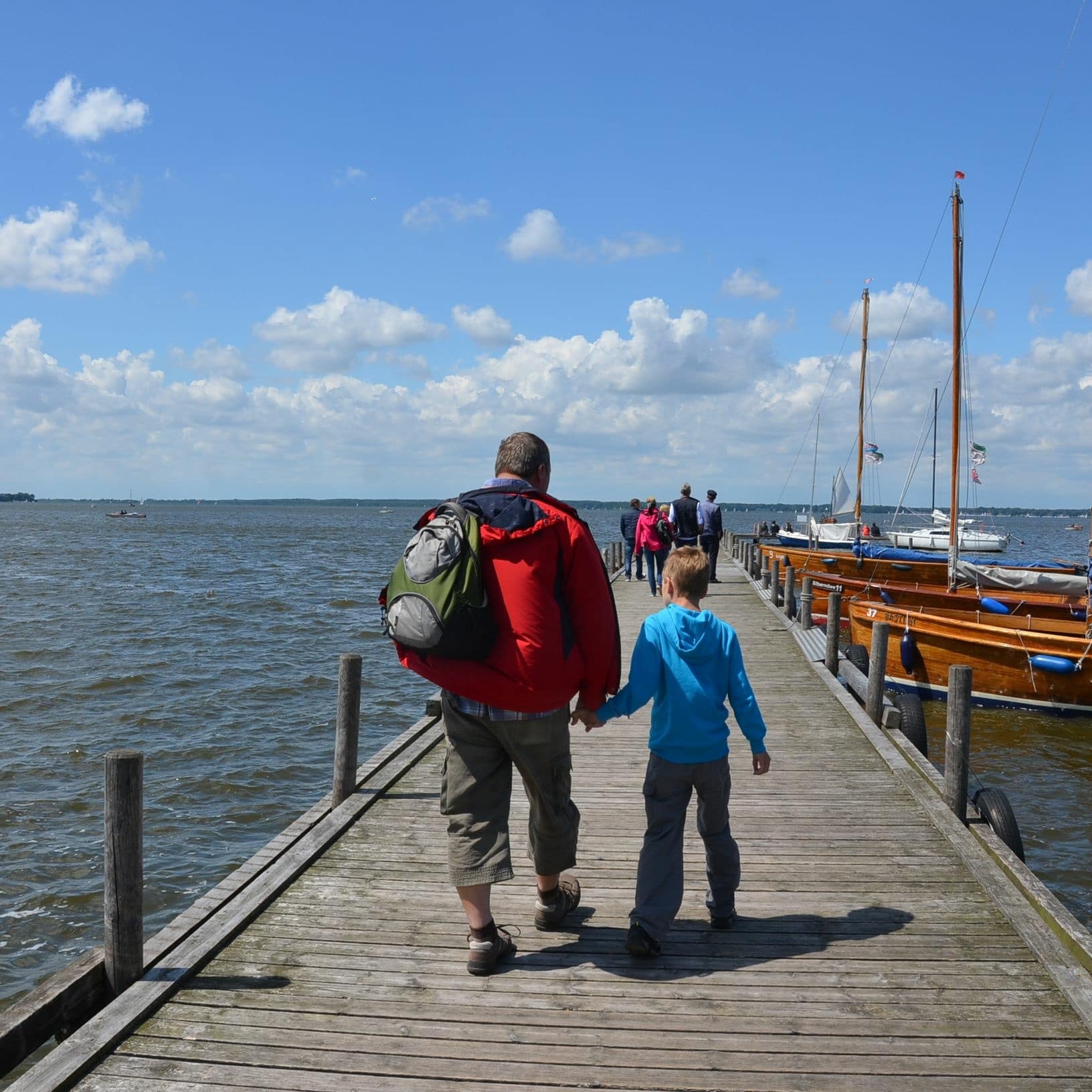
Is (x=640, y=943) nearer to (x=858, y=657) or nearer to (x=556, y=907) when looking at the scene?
(x=556, y=907)

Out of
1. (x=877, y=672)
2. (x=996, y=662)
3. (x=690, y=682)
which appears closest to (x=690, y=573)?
(x=690, y=682)

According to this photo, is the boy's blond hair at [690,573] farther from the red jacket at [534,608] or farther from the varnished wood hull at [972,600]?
A: the varnished wood hull at [972,600]

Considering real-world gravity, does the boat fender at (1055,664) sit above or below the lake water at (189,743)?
above

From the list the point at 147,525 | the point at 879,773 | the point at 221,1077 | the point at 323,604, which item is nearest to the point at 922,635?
the point at 879,773

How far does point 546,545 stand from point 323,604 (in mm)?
27461

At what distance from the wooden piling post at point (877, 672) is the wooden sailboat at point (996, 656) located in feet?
16.0

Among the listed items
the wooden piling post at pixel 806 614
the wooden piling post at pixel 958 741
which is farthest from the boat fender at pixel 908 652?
the wooden piling post at pixel 958 741

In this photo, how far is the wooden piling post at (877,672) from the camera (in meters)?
8.48

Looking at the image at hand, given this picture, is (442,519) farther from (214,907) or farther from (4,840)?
(4,840)

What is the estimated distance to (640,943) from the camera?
3.86 metres

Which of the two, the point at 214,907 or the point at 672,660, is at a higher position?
the point at 672,660

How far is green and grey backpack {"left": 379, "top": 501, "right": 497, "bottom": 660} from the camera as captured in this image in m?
3.38

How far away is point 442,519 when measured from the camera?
11.6ft

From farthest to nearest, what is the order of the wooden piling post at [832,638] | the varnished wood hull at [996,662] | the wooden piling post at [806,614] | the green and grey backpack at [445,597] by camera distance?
the wooden piling post at [806,614], the varnished wood hull at [996,662], the wooden piling post at [832,638], the green and grey backpack at [445,597]
